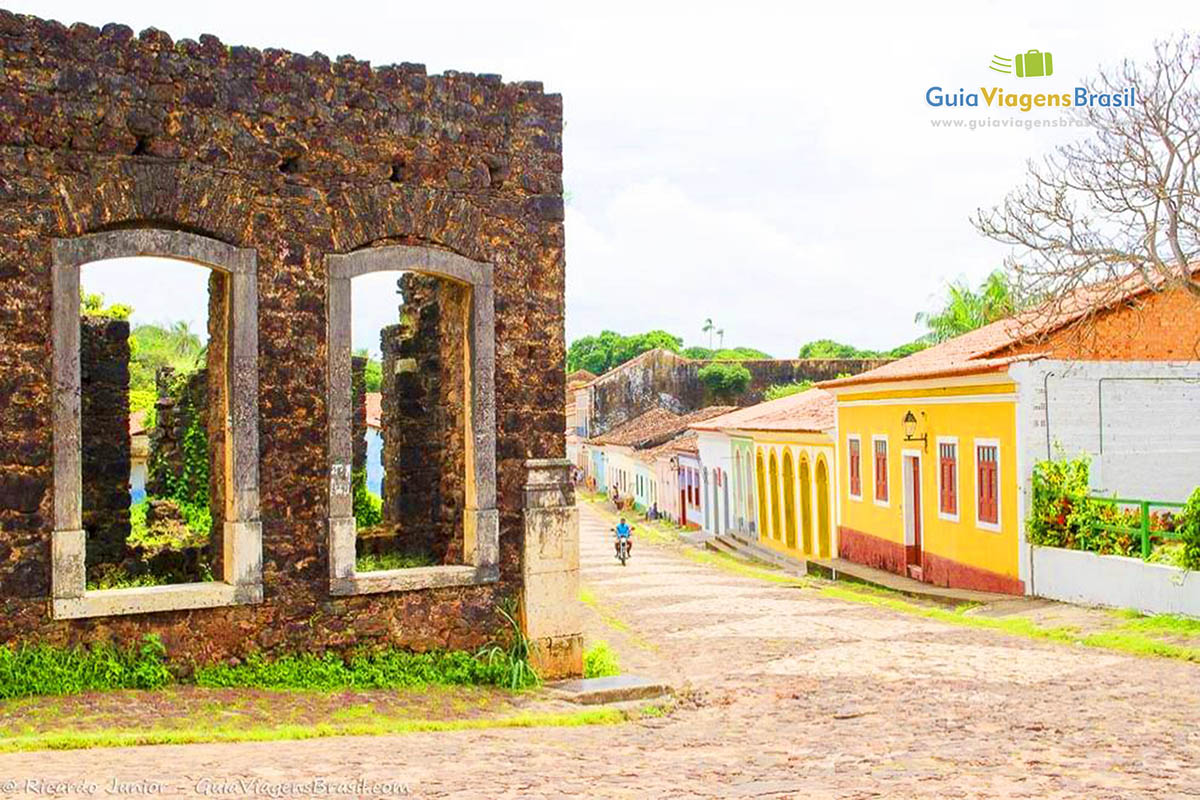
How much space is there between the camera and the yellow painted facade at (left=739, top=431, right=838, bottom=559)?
29.4 meters

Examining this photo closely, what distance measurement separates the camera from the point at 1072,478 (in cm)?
1845

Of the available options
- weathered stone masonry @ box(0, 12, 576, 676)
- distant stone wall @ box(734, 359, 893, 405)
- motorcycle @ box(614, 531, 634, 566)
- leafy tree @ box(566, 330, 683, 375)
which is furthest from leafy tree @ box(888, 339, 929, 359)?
weathered stone masonry @ box(0, 12, 576, 676)

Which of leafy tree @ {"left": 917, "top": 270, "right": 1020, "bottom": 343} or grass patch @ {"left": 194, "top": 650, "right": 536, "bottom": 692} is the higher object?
leafy tree @ {"left": 917, "top": 270, "right": 1020, "bottom": 343}

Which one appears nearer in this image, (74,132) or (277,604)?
(74,132)

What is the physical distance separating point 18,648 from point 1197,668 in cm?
→ 973

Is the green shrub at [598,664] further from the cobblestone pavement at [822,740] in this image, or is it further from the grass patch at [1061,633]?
the grass patch at [1061,633]

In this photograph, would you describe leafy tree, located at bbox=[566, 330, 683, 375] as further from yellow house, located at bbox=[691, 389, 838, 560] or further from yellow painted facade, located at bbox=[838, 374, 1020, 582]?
yellow painted facade, located at bbox=[838, 374, 1020, 582]

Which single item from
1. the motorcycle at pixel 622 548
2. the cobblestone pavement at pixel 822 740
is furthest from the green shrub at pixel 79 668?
the motorcycle at pixel 622 548

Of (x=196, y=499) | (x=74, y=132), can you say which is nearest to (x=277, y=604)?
(x=74, y=132)

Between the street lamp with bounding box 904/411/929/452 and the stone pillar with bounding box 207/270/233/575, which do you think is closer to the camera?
the stone pillar with bounding box 207/270/233/575

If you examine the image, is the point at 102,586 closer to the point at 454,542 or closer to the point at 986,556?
the point at 454,542

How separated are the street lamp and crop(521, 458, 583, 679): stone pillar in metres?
13.5

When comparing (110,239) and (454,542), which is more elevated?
(110,239)

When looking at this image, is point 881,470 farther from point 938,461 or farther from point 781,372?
point 781,372
